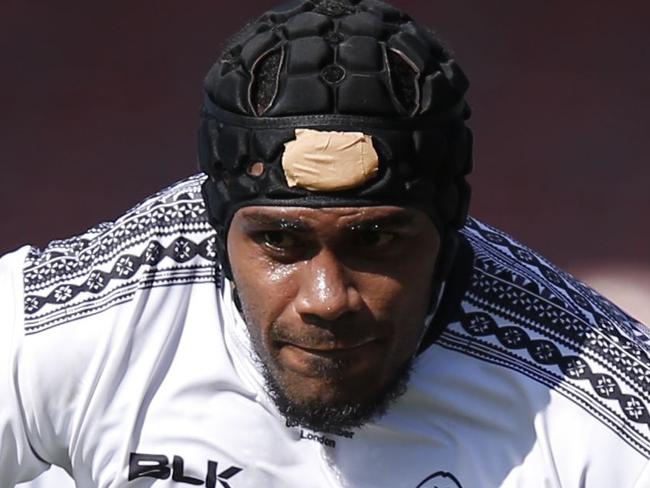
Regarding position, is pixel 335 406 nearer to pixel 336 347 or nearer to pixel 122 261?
pixel 336 347

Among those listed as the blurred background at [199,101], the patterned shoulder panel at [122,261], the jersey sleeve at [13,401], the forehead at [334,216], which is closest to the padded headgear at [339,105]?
the forehead at [334,216]

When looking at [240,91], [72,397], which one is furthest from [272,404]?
[240,91]

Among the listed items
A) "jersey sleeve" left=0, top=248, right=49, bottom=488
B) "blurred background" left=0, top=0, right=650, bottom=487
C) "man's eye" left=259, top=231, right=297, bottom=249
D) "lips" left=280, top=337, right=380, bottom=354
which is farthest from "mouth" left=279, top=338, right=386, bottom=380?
"blurred background" left=0, top=0, right=650, bottom=487

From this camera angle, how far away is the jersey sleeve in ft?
7.75

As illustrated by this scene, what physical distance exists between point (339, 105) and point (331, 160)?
7 centimetres

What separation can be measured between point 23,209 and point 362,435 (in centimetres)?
290

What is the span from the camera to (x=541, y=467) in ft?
7.74

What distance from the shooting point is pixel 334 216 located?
7.23 feet

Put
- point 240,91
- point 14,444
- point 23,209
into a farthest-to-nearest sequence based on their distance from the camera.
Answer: point 23,209 < point 14,444 < point 240,91

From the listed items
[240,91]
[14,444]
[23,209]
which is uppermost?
[240,91]

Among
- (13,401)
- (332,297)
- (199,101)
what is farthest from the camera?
(199,101)

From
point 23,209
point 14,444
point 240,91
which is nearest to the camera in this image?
point 240,91

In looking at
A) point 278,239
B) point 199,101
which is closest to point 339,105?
point 278,239

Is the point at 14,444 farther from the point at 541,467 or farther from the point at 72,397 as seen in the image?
the point at 541,467
